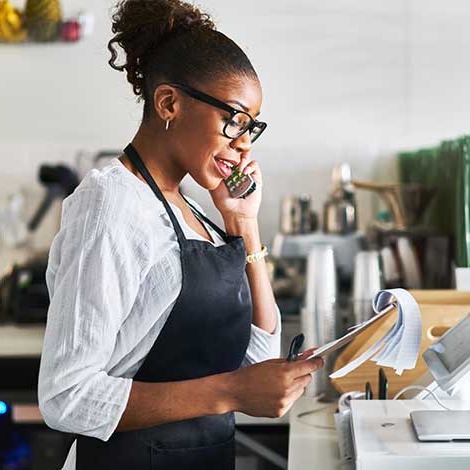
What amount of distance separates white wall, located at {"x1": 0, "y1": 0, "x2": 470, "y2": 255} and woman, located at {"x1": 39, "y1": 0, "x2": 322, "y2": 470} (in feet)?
6.43

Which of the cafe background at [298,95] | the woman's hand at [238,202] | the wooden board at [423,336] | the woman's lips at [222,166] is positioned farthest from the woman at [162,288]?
the cafe background at [298,95]

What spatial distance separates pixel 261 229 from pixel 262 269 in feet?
6.08

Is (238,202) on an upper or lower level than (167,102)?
lower

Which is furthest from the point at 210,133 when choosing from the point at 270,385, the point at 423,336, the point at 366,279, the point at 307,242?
the point at 307,242

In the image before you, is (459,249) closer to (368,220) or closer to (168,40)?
(368,220)

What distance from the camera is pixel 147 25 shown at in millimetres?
1711

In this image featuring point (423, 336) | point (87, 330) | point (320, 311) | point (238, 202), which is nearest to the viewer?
point (87, 330)

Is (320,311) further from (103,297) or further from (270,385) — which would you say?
(103,297)

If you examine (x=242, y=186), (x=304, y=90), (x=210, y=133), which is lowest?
(x=242, y=186)

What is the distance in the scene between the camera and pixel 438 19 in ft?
11.9

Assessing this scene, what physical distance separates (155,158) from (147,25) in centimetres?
22

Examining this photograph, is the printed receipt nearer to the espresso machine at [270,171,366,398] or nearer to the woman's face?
the woman's face

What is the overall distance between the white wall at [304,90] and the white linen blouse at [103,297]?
207cm

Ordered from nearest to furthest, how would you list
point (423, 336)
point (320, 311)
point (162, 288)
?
point (162, 288) < point (423, 336) < point (320, 311)
